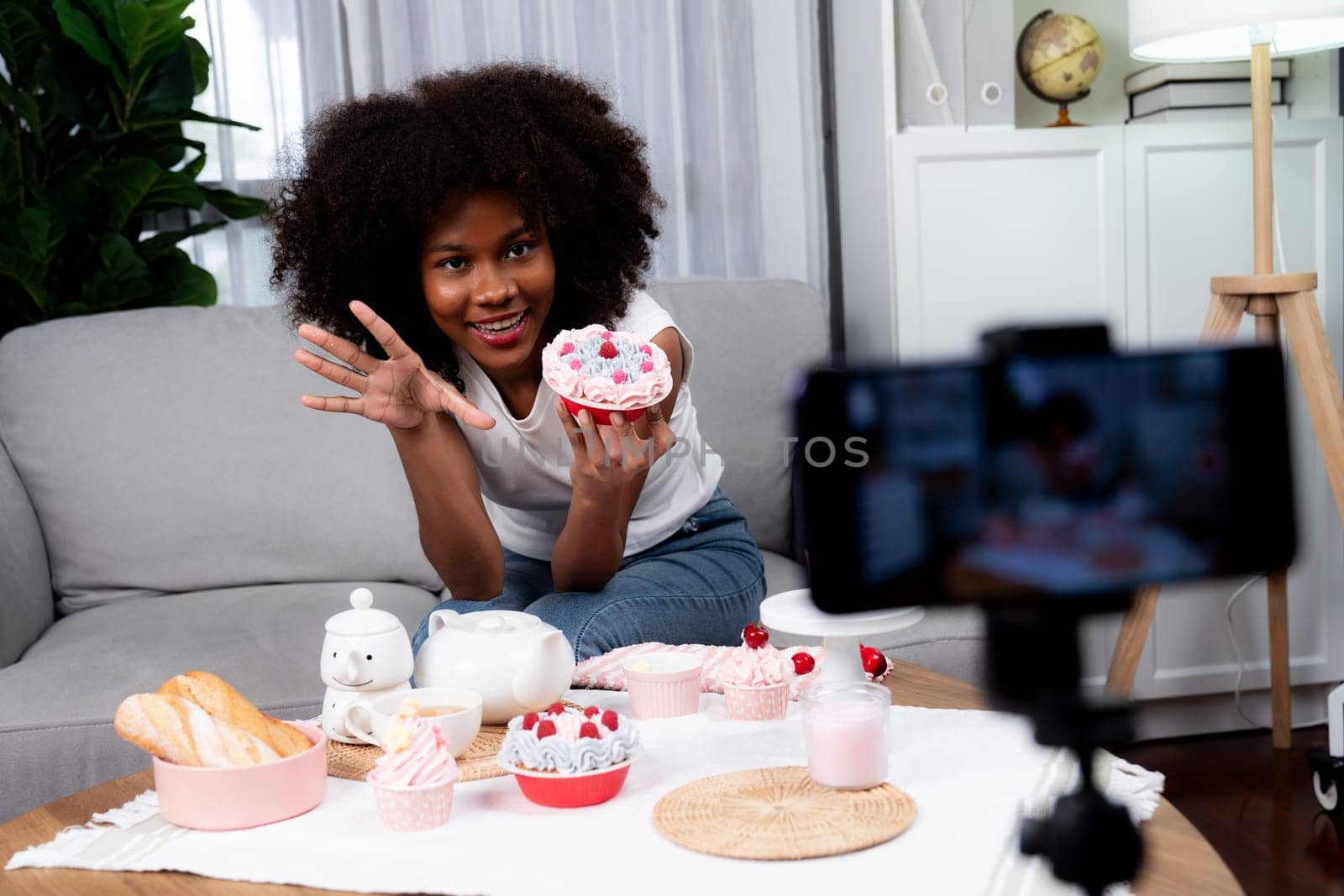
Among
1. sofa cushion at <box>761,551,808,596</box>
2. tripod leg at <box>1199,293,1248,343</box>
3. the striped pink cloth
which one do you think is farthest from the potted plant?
tripod leg at <box>1199,293,1248,343</box>

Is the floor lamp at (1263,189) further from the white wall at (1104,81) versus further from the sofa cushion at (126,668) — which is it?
the sofa cushion at (126,668)

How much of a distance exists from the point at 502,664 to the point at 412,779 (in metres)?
0.21

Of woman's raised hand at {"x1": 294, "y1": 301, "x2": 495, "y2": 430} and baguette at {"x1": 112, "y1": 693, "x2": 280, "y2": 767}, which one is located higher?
woman's raised hand at {"x1": 294, "y1": 301, "x2": 495, "y2": 430}

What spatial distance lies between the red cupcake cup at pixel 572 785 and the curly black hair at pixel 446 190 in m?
0.83

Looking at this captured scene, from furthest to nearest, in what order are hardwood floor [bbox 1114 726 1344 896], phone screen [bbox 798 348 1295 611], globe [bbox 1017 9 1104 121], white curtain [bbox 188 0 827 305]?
white curtain [bbox 188 0 827 305] → globe [bbox 1017 9 1104 121] → hardwood floor [bbox 1114 726 1344 896] → phone screen [bbox 798 348 1295 611]

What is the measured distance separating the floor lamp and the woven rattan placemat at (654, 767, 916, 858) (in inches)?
47.7

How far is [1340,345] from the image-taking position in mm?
2439

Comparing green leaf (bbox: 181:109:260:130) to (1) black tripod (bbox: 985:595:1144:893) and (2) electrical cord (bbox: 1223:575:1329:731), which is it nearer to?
(2) electrical cord (bbox: 1223:575:1329:731)

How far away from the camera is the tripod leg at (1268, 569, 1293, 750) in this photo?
229cm

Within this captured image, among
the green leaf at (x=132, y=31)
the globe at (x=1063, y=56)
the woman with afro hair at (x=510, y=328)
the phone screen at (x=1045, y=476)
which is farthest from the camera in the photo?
the globe at (x=1063, y=56)

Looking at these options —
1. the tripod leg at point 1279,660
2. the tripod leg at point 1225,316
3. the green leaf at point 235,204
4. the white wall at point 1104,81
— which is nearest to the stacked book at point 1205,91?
the white wall at point 1104,81

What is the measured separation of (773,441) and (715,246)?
631 millimetres

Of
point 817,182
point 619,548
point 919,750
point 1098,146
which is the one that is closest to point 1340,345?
point 1098,146

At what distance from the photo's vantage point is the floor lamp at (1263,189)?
1926 mm
